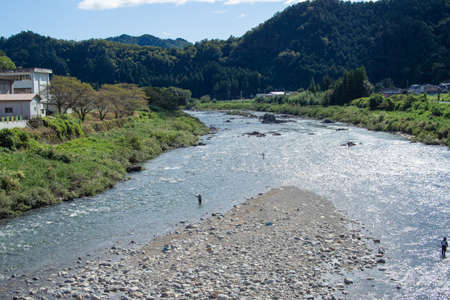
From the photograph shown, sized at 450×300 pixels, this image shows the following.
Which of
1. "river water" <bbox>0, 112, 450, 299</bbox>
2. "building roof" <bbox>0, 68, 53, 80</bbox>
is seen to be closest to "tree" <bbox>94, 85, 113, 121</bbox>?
"building roof" <bbox>0, 68, 53, 80</bbox>

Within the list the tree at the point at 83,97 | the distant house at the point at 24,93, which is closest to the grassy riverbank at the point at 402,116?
the tree at the point at 83,97

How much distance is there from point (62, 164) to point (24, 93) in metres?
20.9

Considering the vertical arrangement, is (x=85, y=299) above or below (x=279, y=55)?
below

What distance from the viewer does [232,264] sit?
53.3 feet

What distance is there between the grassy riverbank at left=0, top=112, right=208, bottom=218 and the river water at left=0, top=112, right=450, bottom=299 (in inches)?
48.9

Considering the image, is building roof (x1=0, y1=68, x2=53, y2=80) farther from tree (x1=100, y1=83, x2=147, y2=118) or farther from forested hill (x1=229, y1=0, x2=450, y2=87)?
forested hill (x1=229, y1=0, x2=450, y2=87)

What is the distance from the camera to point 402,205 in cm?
2395

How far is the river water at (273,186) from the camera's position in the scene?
16.8 metres

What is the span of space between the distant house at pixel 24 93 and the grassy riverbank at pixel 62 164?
16.3 ft

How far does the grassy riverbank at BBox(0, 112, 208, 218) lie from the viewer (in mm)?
24828

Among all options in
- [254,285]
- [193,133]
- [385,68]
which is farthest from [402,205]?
[385,68]

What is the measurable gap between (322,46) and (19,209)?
171 m

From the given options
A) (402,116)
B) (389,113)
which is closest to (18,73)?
(402,116)

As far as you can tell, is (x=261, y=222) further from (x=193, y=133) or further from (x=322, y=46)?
(x=322, y=46)
